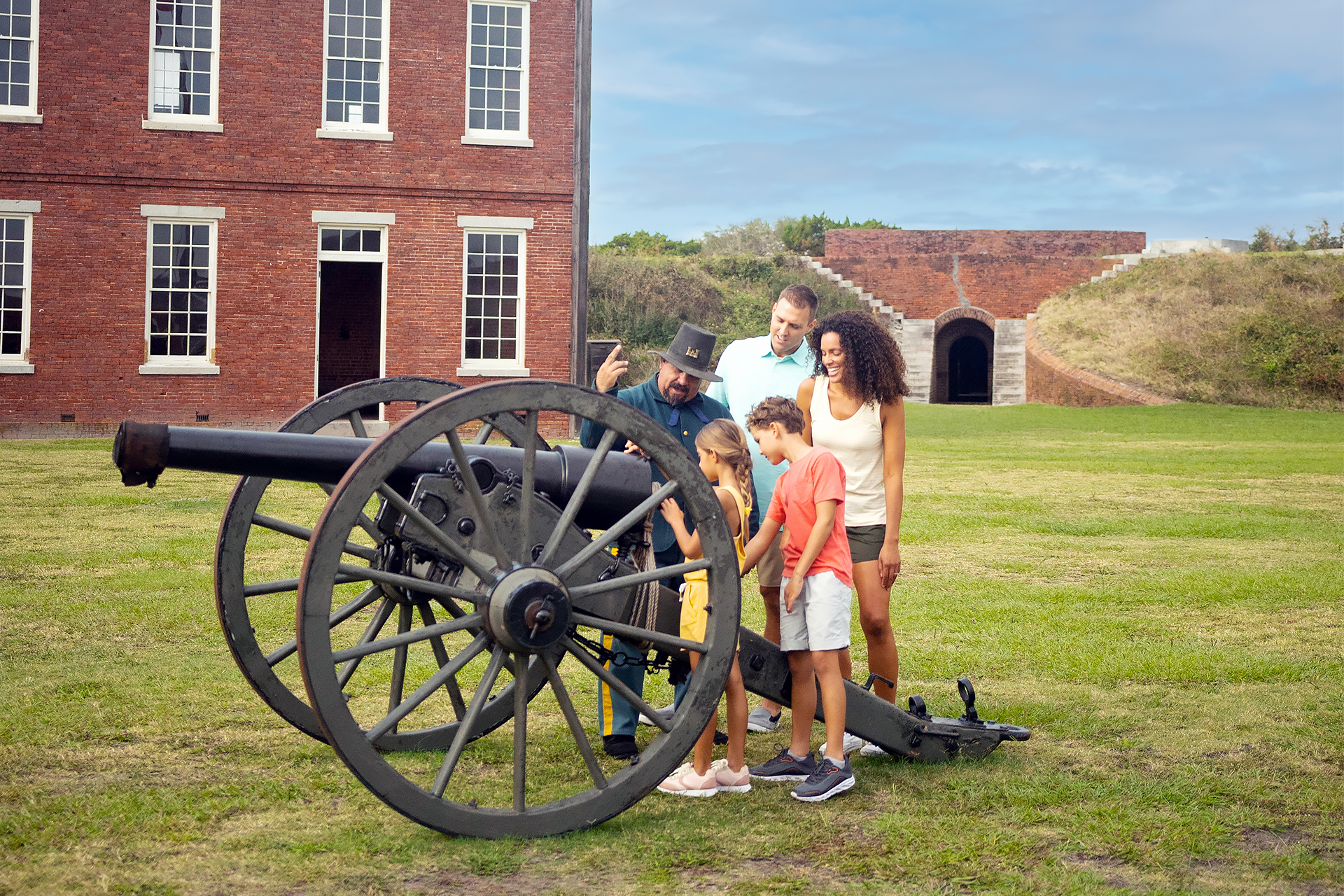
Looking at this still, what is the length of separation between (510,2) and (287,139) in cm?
390

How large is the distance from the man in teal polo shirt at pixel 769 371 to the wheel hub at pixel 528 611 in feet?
5.36

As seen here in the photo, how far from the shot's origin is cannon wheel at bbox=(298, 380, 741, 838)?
3117 mm

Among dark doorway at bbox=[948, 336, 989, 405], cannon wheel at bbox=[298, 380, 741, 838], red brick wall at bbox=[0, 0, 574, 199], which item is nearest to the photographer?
cannon wheel at bbox=[298, 380, 741, 838]

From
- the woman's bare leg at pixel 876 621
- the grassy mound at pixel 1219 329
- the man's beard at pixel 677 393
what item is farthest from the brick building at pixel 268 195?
the grassy mound at pixel 1219 329

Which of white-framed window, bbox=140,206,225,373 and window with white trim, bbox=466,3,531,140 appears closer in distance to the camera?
white-framed window, bbox=140,206,225,373

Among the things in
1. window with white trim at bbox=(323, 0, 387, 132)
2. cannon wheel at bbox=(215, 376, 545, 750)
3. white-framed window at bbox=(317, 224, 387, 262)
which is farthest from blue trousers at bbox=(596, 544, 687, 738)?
window with white trim at bbox=(323, 0, 387, 132)

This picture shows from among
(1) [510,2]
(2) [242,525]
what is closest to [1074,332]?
(1) [510,2]

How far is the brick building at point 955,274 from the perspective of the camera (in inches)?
1486

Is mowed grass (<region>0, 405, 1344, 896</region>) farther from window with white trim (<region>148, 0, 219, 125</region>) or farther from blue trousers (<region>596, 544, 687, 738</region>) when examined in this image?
window with white trim (<region>148, 0, 219, 125</region>)

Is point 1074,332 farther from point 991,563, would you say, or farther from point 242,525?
point 242,525

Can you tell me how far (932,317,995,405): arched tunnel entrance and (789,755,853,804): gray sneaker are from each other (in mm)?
35444

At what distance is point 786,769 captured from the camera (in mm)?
4172

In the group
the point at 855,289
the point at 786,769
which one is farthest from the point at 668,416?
the point at 855,289

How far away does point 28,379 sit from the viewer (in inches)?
691
